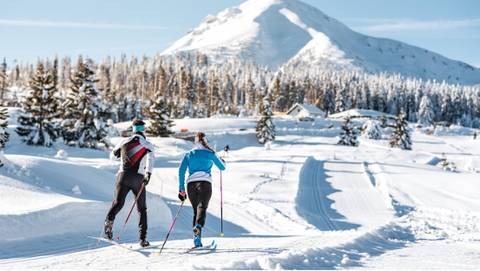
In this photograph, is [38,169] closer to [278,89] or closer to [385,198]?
[385,198]

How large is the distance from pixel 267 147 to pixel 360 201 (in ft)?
77.8

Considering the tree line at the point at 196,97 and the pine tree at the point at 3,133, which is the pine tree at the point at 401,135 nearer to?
the tree line at the point at 196,97

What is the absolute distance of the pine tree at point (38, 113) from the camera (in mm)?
28375

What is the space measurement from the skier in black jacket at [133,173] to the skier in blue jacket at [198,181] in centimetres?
60

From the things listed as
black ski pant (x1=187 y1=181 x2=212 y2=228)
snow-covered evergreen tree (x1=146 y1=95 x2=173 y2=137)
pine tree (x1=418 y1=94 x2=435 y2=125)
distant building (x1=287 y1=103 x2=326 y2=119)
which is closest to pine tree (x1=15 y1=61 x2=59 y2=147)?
snow-covered evergreen tree (x1=146 y1=95 x2=173 y2=137)

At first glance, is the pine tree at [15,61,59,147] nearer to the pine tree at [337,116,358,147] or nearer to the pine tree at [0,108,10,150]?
the pine tree at [0,108,10,150]

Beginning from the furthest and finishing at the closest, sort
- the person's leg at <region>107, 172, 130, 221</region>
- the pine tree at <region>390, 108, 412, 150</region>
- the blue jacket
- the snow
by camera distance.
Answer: the pine tree at <region>390, 108, 412, 150</region>
the blue jacket
the person's leg at <region>107, 172, 130, 221</region>
the snow

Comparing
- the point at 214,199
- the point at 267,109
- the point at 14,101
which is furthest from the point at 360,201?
the point at 14,101

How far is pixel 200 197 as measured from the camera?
223 inches

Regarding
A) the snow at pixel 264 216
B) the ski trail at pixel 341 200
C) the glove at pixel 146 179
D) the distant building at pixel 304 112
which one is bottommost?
the ski trail at pixel 341 200

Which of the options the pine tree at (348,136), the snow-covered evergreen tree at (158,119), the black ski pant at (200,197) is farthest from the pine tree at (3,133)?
the pine tree at (348,136)

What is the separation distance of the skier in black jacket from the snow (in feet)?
1.70

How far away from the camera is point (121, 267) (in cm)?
442

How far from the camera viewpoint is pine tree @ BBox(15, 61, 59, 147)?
28.4 meters
